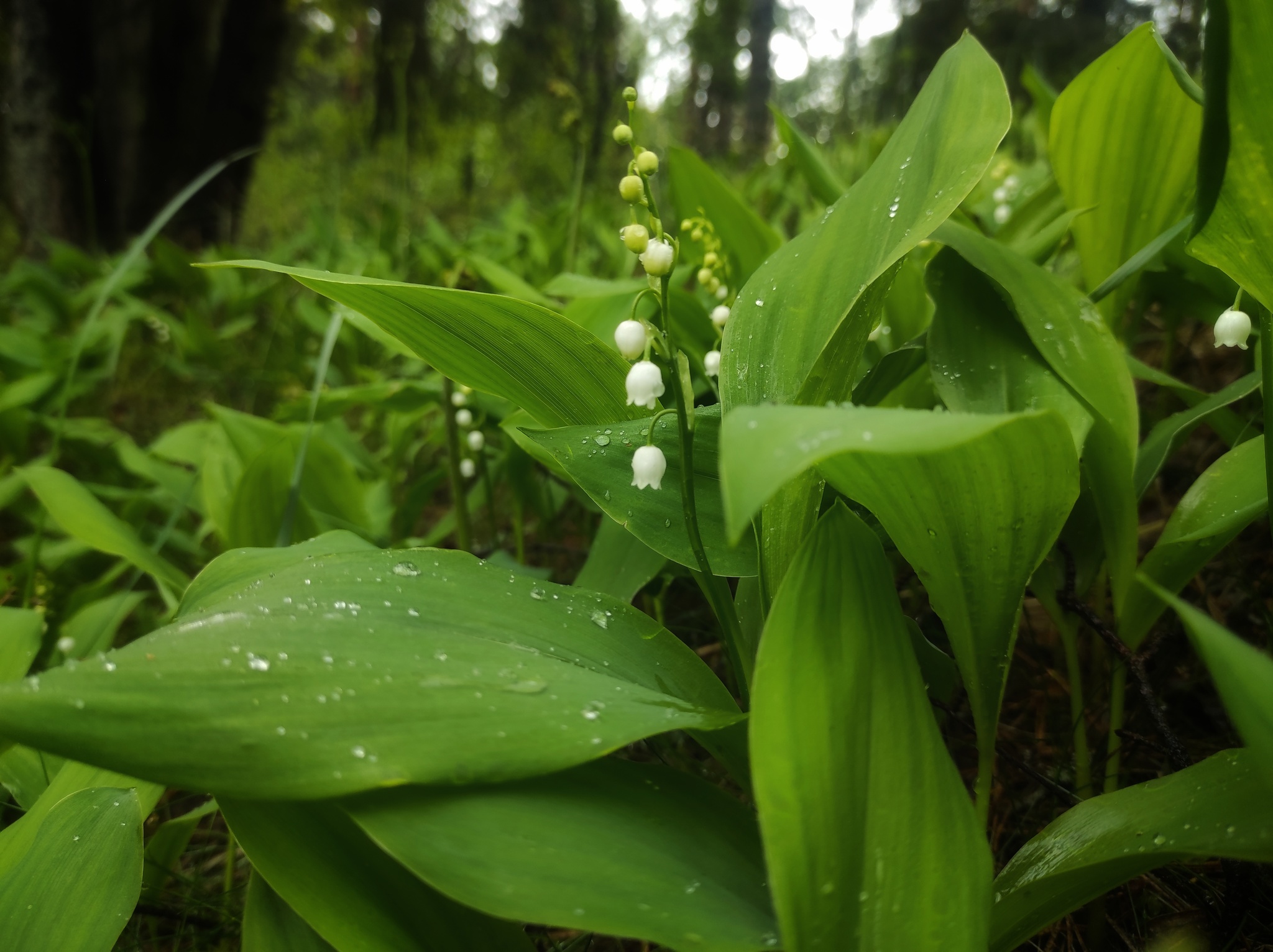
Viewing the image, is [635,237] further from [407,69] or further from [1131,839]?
[407,69]

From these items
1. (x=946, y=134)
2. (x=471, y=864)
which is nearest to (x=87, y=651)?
(x=471, y=864)

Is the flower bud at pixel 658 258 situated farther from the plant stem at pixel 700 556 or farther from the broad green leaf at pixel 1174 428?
the broad green leaf at pixel 1174 428

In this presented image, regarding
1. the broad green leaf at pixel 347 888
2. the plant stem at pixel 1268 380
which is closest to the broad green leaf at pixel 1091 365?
the plant stem at pixel 1268 380

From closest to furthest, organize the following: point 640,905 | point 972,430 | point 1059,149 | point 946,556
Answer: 1. point 972,430
2. point 640,905
3. point 946,556
4. point 1059,149

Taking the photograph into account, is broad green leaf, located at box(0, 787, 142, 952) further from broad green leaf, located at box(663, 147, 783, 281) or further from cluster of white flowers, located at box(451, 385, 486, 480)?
broad green leaf, located at box(663, 147, 783, 281)

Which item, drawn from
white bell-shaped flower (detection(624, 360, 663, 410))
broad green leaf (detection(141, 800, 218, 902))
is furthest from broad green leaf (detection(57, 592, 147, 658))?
white bell-shaped flower (detection(624, 360, 663, 410))

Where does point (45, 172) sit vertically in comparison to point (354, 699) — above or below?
above

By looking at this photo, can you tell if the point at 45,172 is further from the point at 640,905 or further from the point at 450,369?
the point at 640,905
